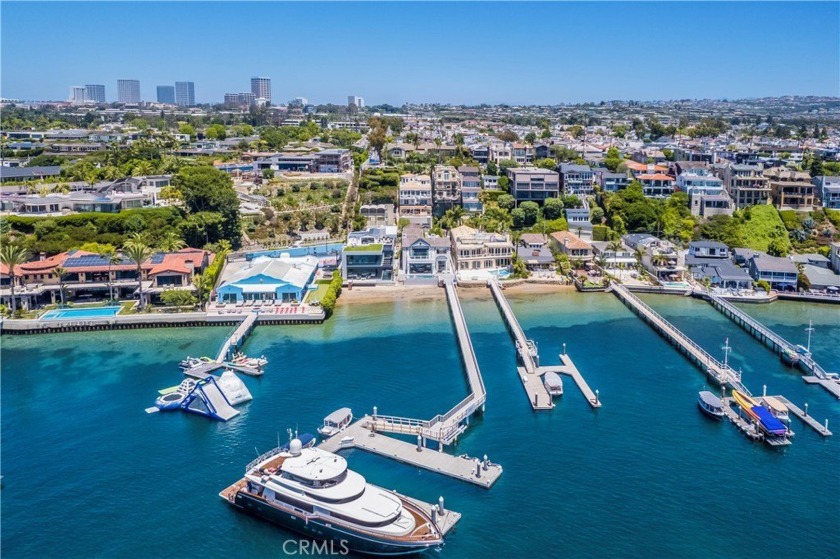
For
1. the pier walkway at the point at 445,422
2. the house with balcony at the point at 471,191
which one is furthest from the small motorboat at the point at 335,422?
the house with balcony at the point at 471,191

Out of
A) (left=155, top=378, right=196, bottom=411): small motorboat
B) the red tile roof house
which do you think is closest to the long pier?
(left=155, top=378, right=196, bottom=411): small motorboat

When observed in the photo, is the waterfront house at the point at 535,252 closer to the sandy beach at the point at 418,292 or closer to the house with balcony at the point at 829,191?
the sandy beach at the point at 418,292

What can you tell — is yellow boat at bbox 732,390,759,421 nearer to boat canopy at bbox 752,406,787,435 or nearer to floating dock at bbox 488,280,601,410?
boat canopy at bbox 752,406,787,435

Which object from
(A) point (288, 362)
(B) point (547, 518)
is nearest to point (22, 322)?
(A) point (288, 362)

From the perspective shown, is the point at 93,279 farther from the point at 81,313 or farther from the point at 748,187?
the point at 748,187

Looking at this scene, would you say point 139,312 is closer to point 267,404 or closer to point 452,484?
point 267,404
